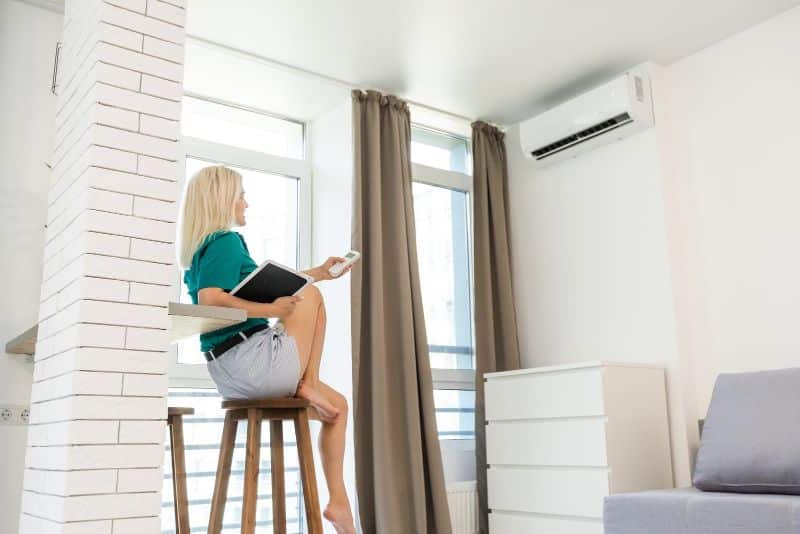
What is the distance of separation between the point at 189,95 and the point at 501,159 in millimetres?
1797

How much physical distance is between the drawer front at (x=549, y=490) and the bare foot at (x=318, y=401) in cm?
132

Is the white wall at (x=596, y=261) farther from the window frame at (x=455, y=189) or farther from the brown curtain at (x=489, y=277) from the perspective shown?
the window frame at (x=455, y=189)

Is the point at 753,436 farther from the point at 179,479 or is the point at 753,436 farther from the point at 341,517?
the point at 179,479

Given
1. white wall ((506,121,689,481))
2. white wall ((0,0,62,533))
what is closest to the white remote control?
white wall ((0,0,62,533))

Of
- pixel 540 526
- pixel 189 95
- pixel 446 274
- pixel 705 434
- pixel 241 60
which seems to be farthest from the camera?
pixel 446 274

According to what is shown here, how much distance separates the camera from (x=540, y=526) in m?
3.38

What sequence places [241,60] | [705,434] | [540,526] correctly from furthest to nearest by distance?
[241,60] < [540,526] < [705,434]

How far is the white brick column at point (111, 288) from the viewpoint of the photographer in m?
1.62

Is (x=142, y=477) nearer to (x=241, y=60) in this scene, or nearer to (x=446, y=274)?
(x=241, y=60)

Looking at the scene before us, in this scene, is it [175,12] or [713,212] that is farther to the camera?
[713,212]

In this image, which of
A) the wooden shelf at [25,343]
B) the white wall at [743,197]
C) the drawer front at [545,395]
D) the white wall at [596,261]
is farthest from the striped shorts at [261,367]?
the white wall at [743,197]

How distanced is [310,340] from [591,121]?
205 cm

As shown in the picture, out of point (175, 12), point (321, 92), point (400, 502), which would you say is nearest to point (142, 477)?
point (175, 12)

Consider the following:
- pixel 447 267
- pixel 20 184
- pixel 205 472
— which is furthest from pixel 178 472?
pixel 447 267
